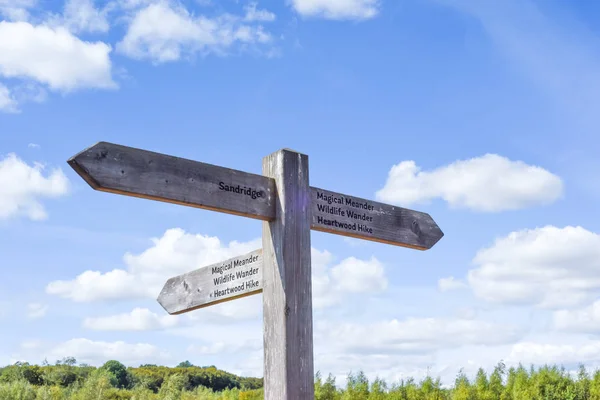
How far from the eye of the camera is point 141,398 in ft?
47.1

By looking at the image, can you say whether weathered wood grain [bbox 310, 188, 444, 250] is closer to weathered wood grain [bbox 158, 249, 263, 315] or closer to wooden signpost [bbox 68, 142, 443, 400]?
wooden signpost [bbox 68, 142, 443, 400]

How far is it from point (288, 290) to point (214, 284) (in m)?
0.64

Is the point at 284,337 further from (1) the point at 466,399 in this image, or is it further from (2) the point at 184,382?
(2) the point at 184,382

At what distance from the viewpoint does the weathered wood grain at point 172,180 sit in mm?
2678

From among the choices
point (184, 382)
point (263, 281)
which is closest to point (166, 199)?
point (263, 281)

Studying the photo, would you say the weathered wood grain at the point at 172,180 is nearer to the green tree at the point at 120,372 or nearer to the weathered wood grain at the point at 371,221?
the weathered wood grain at the point at 371,221

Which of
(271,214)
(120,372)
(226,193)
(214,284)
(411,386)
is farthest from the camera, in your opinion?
(120,372)

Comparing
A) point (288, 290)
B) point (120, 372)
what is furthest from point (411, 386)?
point (288, 290)

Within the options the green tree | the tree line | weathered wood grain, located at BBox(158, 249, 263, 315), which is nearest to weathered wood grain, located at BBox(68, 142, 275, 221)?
weathered wood grain, located at BBox(158, 249, 263, 315)

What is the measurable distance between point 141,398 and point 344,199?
12.2 m

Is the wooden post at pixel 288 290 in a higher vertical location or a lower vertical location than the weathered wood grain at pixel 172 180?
lower

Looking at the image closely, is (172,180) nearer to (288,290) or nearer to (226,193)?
(226,193)

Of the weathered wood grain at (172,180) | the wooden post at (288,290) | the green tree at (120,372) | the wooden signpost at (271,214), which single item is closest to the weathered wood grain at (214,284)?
the wooden signpost at (271,214)

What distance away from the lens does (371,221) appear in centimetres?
360
